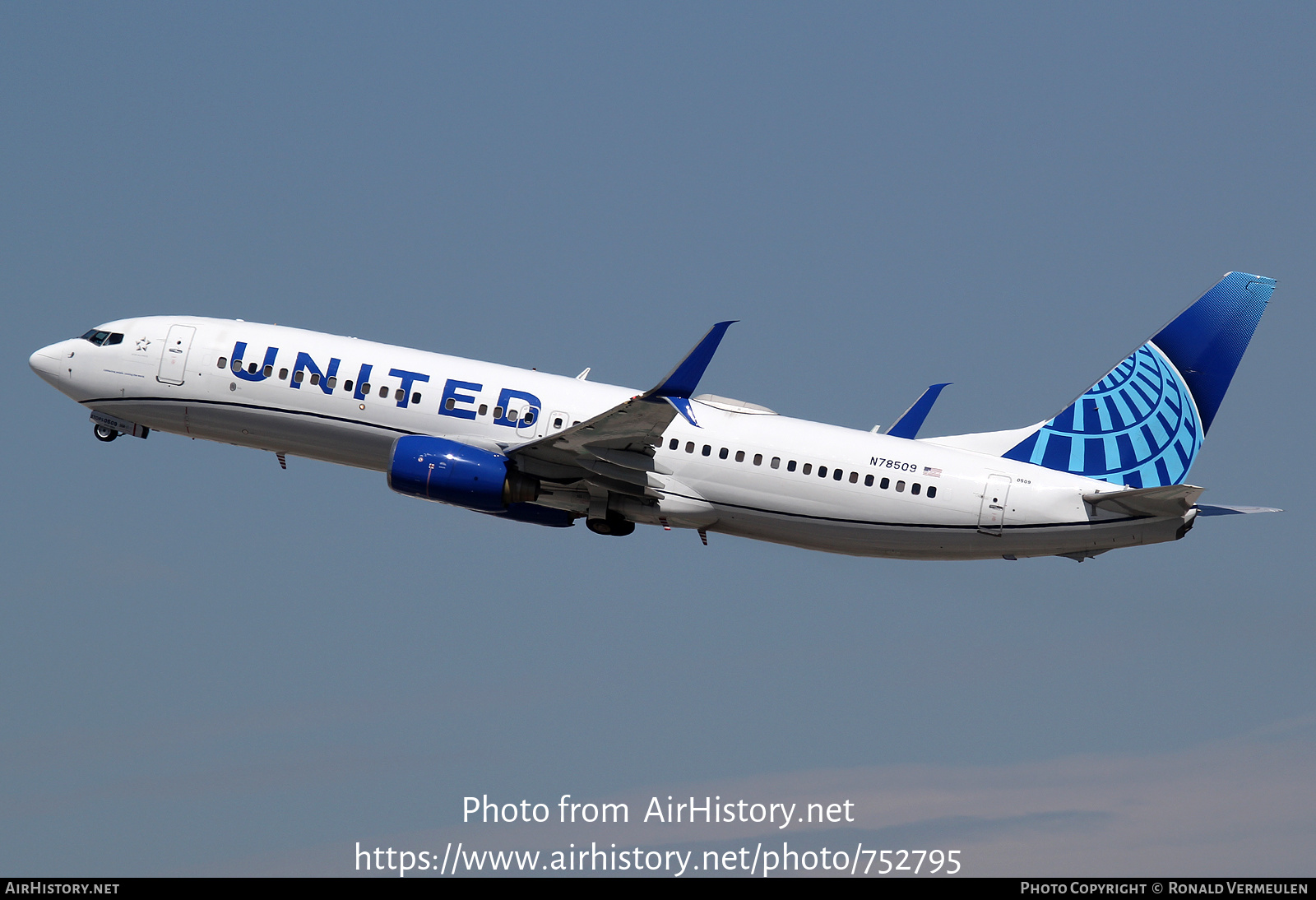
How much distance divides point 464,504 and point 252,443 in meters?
7.85

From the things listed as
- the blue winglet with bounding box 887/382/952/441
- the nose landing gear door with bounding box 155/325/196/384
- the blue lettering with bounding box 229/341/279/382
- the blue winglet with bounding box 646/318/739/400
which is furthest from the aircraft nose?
the blue winglet with bounding box 887/382/952/441

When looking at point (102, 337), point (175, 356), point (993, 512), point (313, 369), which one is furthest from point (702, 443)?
point (102, 337)

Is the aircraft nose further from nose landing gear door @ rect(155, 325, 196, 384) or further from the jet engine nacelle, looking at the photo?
the jet engine nacelle

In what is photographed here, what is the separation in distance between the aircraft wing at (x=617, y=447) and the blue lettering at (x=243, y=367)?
820 cm

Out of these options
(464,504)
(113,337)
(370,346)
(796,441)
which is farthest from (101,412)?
(796,441)

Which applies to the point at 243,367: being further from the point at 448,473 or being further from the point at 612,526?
the point at 612,526

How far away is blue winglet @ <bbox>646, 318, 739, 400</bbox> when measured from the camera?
4028 centimetres

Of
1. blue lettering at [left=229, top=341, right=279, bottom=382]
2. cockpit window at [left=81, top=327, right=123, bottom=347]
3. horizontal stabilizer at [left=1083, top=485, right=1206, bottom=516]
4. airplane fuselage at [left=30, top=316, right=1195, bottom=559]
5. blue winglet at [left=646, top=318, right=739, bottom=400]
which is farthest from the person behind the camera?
cockpit window at [left=81, top=327, right=123, bottom=347]

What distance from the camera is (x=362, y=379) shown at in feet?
155

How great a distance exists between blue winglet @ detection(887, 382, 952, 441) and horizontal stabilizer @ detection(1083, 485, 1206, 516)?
22.4 feet

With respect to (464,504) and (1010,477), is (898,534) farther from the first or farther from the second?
(464,504)

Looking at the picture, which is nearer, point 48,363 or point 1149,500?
point 1149,500

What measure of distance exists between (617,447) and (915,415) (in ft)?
35.3

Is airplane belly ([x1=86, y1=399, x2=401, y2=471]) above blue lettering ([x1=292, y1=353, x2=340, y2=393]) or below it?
below
